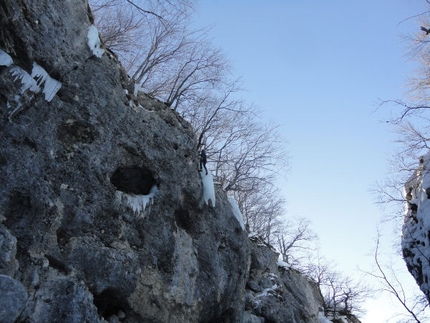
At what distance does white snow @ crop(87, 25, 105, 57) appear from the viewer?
666 centimetres

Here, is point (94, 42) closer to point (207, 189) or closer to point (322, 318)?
point (207, 189)

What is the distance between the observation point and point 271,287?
1109cm

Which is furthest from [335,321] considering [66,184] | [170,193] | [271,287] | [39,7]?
[39,7]

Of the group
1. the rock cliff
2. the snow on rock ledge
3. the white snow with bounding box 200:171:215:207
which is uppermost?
the snow on rock ledge

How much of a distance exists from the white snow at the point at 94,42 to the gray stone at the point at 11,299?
4298 millimetres

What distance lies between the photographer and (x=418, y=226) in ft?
33.4

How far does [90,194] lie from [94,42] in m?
A: 2.97

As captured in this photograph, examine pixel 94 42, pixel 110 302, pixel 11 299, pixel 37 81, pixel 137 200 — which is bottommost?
pixel 11 299

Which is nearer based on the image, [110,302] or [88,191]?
[110,302]

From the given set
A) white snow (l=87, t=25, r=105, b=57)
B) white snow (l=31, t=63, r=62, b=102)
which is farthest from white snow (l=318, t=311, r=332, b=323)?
white snow (l=31, t=63, r=62, b=102)

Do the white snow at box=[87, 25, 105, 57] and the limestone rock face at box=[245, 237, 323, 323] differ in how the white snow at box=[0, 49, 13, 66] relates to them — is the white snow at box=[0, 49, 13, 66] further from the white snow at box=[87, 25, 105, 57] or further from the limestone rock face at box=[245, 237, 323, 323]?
the limestone rock face at box=[245, 237, 323, 323]

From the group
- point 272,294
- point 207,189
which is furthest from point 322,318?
point 207,189

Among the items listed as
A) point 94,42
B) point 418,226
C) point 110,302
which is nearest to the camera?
point 110,302

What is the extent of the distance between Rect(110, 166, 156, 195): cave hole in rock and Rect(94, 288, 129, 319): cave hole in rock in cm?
185
